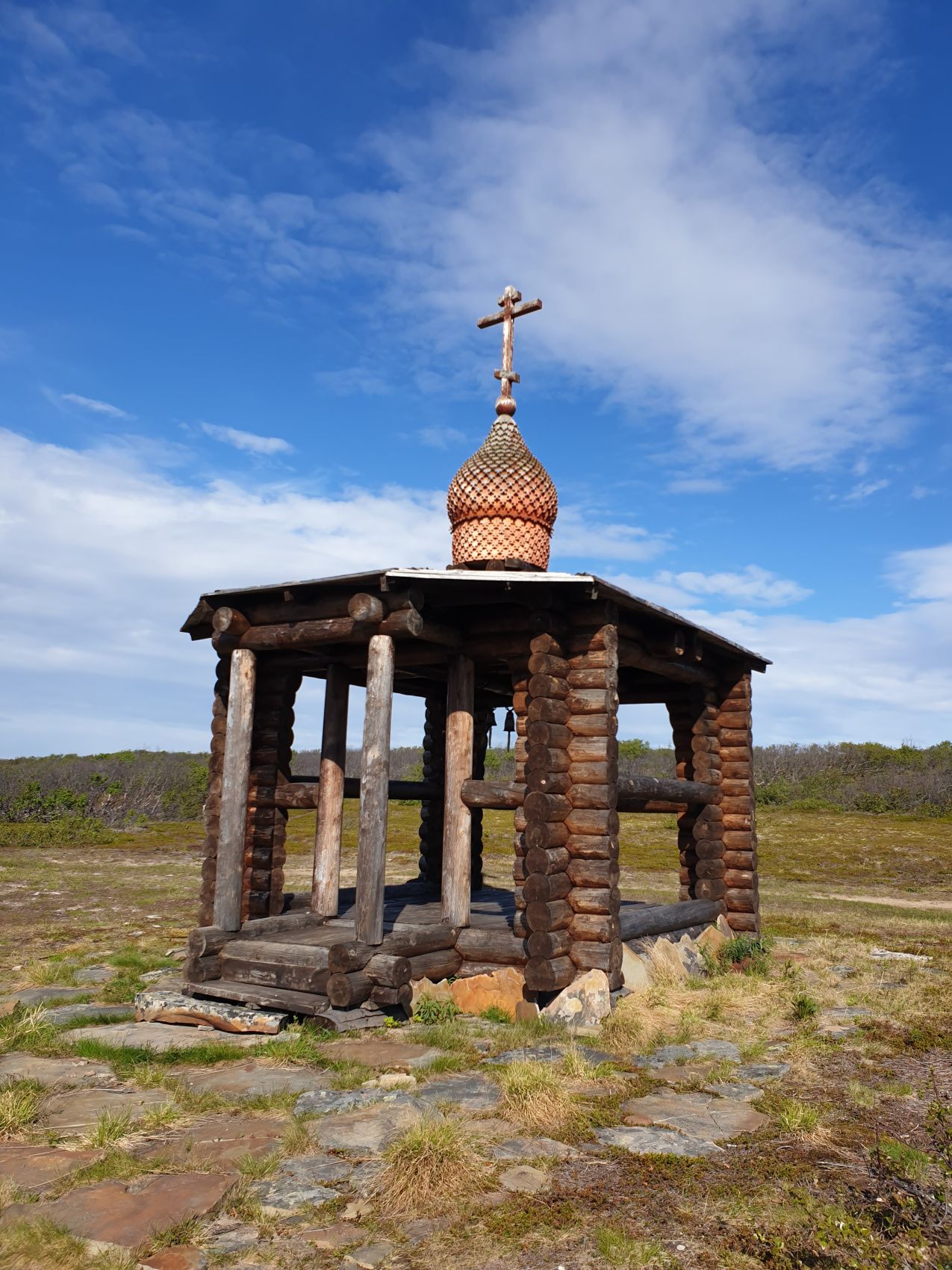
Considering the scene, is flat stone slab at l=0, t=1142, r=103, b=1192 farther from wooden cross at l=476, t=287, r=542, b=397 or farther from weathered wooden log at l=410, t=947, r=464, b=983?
wooden cross at l=476, t=287, r=542, b=397

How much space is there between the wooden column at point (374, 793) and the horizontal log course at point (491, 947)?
1248 mm

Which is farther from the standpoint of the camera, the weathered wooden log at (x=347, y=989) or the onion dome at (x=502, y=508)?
the onion dome at (x=502, y=508)

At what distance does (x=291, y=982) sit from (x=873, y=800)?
45.1 metres

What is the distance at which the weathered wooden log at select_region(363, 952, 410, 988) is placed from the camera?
8453 mm

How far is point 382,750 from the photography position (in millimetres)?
9125

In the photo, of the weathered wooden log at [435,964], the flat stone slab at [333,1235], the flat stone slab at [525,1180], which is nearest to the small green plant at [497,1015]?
the weathered wooden log at [435,964]

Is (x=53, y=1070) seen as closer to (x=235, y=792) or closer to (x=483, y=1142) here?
(x=235, y=792)

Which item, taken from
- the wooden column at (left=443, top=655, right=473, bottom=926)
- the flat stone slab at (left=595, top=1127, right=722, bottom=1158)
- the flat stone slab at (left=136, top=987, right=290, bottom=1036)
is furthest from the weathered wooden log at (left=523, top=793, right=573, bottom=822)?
the flat stone slab at (left=595, top=1127, right=722, bottom=1158)

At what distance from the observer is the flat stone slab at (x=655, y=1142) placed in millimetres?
5402

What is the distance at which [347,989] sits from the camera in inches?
329

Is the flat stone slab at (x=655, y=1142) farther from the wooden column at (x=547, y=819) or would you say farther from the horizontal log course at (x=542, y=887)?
the horizontal log course at (x=542, y=887)

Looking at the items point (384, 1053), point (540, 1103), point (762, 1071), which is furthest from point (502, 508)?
point (540, 1103)

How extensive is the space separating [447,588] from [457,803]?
2.51m

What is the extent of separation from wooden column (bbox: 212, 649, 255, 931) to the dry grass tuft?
5.02 meters
